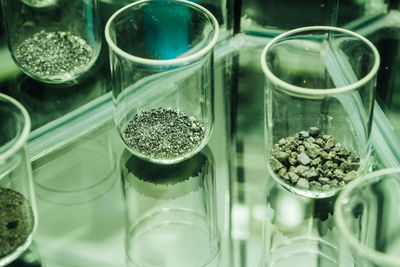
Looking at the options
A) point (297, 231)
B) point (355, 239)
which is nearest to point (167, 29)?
point (297, 231)

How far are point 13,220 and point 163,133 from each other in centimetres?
26

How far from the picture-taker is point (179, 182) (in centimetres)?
105

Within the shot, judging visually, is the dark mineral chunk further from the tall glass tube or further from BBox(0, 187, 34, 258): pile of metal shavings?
BBox(0, 187, 34, 258): pile of metal shavings

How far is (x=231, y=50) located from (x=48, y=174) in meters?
0.40

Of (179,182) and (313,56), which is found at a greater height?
(313,56)

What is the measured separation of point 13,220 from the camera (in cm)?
90

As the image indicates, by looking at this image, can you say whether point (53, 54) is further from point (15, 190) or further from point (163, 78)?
point (15, 190)

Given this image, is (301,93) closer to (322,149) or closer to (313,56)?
(322,149)

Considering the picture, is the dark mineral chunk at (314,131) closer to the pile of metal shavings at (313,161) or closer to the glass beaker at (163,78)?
the pile of metal shavings at (313,161)

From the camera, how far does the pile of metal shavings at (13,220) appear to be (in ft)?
2.92

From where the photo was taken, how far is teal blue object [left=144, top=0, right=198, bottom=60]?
1.12 metres

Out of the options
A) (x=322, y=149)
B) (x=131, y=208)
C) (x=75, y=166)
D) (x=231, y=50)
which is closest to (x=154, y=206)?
(x=131, y=208)

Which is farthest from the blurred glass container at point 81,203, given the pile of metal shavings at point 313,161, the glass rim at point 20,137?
the pile of metal shavings at point 313,161

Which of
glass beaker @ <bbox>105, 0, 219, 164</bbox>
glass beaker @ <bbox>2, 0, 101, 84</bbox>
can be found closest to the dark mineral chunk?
glass beaker @ <bbox>105, 0, 219, 164</bbox>
